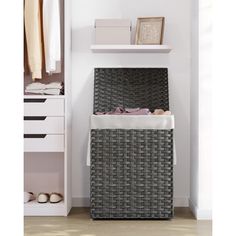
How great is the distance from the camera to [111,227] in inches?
139

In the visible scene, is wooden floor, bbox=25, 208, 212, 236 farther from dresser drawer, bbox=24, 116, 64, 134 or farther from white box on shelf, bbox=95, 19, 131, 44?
white box on shelf, bbox=95, 19, 131, 44

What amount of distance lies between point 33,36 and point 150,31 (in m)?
0.85

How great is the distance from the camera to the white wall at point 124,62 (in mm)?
4227

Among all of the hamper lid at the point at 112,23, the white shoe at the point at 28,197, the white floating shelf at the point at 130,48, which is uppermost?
the hamper lid at the point at 112,23

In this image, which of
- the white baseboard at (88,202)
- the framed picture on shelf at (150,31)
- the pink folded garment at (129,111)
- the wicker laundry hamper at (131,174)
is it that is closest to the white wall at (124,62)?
the white baseboard at (88,202)

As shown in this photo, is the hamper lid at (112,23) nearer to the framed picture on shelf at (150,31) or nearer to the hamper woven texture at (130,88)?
the framed picture on shelf at (150,31)

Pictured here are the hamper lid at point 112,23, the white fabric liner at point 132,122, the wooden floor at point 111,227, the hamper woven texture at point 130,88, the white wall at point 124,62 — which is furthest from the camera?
the white wall at point 124,62

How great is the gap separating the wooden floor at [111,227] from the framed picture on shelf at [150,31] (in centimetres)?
125
